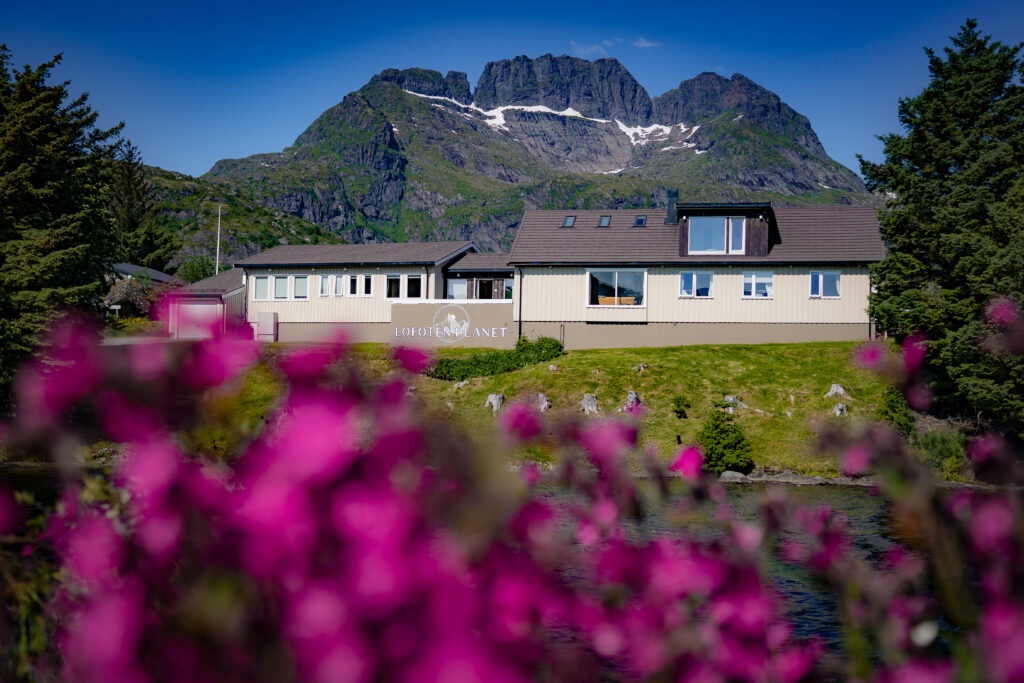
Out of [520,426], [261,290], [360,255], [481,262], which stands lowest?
[520,426]

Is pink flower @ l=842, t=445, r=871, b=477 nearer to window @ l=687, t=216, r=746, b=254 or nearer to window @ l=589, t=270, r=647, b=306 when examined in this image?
window @ l=589, t=270, r=647, b=306

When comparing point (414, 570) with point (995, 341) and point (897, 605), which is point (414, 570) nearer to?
point (897, 605)

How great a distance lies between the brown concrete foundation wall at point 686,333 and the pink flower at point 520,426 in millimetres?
34414

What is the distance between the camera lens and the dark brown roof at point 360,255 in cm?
4225

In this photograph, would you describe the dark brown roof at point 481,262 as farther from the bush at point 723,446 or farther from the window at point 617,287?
the bush at point 723,446

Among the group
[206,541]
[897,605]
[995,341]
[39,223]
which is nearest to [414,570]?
[206,541]

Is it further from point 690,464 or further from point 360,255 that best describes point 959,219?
point 360,255

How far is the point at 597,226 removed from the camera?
39844mm

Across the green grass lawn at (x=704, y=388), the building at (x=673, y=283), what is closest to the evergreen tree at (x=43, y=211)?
the building at (x=673, y=283)

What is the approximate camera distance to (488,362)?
32.0m

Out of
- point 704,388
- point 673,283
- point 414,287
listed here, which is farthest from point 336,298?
point 704,388

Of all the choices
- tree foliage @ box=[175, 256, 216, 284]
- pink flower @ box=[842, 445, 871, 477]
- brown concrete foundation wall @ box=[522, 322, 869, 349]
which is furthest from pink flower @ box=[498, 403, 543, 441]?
tree foliage @ box=[175, 256, 216, 284]

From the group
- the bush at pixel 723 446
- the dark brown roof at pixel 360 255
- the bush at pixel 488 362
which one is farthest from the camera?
the dark brown roof at pixel 360 255

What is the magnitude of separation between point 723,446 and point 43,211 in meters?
24.7
